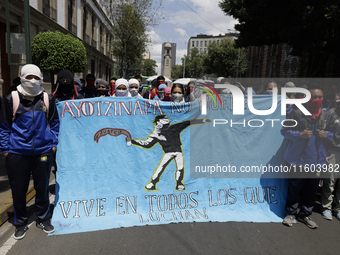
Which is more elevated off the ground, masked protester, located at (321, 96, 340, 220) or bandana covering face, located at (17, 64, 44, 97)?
bandana covering face, located at (17, 64, 44, 97)

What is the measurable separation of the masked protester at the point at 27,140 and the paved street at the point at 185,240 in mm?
291

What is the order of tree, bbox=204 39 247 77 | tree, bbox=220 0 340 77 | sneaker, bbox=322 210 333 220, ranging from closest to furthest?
sneaker, bbox=322 210 333 220 < tree, bbox=220 0 340 77 < tree, bbox=204 39 247 77

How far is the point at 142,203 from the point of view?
3.80 m

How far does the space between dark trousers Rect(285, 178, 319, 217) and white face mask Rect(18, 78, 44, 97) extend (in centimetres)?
373

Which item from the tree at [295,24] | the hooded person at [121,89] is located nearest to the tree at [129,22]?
the tree at [295,24]

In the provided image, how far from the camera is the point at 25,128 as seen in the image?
319 centimetres

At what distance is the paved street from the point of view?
305cm

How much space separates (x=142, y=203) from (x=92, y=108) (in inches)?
62.2

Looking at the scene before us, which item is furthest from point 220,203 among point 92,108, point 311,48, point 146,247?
point 311,48

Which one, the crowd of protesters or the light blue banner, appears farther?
the light blue banner

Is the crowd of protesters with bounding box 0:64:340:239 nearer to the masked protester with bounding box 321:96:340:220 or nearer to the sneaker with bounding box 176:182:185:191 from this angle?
the masked protester with bounding box 321:96:340:220

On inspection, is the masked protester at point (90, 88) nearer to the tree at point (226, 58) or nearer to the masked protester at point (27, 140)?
the masked protester at point (27, 140)

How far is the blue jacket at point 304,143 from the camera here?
3.74 metres

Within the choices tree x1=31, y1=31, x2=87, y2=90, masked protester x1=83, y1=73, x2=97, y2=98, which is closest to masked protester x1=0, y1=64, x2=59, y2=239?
masked protester x1=83, y1=73, x2=97, y2=98
